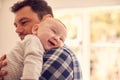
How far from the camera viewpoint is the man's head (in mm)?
1289

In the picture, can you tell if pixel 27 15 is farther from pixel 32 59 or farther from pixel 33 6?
pixel 32 59

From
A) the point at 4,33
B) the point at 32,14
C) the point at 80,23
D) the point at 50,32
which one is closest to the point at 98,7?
the point at 80,23

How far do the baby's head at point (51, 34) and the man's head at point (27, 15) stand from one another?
0.24m

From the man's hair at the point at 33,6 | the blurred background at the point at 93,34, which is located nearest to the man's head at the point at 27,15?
the man's hair at the point at 33,6

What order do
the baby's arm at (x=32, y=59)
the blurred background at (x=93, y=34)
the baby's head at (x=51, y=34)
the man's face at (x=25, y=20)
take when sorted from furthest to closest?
the blurred background at (x=93, y=34), the man's face at (x=25, y=20), the baby's head at (x=51, y=34), the baby's arm at (x=32, y=59)

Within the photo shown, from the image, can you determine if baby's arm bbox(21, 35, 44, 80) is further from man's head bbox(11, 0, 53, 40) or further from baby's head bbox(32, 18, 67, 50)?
man's head bbox(11, 0, 53, 40)

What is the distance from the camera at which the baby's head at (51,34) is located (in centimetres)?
94

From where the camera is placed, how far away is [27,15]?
129 cm

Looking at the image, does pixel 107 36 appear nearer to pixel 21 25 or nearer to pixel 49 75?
pixel 21 25

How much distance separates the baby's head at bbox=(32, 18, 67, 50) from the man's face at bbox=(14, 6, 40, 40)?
24 centimetres

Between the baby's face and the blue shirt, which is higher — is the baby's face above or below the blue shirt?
above

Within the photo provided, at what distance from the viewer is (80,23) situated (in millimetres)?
3125

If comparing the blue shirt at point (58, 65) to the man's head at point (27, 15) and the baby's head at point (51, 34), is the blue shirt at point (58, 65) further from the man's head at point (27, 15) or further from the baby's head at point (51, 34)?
the man's head at point (27, 15)

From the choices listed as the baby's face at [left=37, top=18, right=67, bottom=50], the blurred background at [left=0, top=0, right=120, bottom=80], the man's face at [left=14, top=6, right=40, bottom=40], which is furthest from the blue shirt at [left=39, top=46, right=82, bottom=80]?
the blurred background at [left=0, top=0, right=120, bottom=80]
